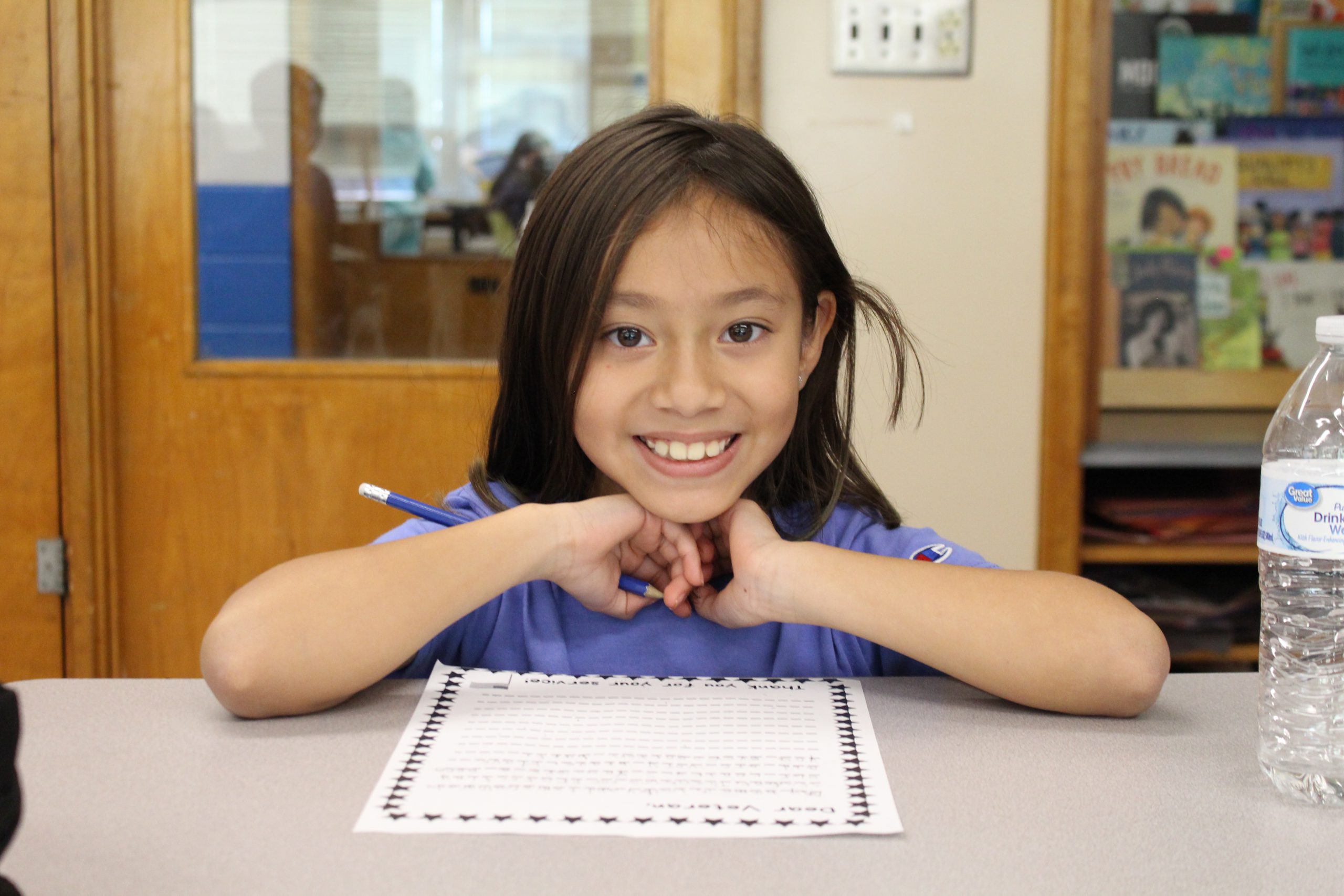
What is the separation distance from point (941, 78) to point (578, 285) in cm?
115

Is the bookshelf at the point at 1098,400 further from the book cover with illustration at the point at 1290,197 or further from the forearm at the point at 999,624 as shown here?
the forearm at the point at 999,624

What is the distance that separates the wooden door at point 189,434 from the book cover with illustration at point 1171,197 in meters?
1.27

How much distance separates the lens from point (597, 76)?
6.47 feet

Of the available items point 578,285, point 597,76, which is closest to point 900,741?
point 578,285

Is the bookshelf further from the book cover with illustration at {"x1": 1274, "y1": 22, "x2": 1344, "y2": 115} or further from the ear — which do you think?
the ear

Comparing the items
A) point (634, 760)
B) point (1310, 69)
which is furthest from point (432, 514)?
point (1310, 69)

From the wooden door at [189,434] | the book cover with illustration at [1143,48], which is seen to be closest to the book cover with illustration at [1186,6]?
the book cover with illustration at [1143,48]

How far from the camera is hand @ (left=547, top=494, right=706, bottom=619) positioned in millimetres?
930

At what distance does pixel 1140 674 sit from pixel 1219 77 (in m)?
1.94

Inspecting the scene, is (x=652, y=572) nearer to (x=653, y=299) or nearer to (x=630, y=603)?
(x=630, y=603)

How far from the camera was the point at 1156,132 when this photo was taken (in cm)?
228

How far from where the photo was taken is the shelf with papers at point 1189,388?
2.26m

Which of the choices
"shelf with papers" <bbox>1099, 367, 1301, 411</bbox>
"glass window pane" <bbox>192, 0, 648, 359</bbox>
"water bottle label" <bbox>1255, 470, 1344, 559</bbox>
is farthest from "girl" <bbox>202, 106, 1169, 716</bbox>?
"shelf with papers" <bbox>1099, 367, 1301, 411</bbox>

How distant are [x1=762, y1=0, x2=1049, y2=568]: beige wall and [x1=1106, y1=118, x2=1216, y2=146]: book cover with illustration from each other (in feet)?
1.59
